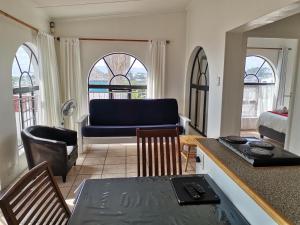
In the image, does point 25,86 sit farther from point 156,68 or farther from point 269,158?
point 269,158

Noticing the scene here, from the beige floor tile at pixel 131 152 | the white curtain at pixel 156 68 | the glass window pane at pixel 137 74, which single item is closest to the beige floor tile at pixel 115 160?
the beige floor tile at pixel 131 152

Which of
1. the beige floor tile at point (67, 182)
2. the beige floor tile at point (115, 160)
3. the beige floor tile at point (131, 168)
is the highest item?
the beige floor tile at point (115, 160)

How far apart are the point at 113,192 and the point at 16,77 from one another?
9.35 feet

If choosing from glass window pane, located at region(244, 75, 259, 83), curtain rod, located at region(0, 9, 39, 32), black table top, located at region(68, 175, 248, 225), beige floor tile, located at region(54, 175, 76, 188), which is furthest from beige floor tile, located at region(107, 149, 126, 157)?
glass window pane, located at region(244, 75, 259, 83)

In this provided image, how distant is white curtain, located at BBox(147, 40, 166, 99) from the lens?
15.9 feet

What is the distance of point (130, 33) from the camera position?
4855 mm

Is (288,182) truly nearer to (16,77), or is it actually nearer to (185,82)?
(16,77)

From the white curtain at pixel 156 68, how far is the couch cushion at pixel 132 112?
0.41m

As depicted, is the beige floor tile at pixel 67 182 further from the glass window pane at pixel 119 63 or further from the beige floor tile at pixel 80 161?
the glass window pane at pixel 119 63

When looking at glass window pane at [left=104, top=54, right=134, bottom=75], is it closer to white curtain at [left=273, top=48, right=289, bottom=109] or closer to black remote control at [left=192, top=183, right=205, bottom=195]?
white curtain at [left=273, top=48, right=289, bottom=109]

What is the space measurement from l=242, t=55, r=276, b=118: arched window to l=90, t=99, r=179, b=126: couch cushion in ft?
7.10

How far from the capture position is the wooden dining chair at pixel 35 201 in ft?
3.09

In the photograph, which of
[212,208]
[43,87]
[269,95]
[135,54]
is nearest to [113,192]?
[212,208]

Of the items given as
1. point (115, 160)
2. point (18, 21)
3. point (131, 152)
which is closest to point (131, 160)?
point (115, 160)
